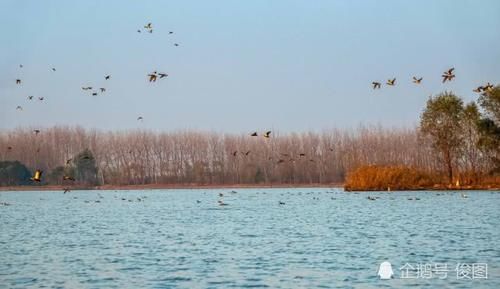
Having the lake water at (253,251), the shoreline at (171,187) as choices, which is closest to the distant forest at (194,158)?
the shoreline at (171,187)

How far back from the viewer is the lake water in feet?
59.0

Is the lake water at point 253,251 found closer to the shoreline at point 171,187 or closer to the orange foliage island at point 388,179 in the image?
the orange foliage island at point 388,179

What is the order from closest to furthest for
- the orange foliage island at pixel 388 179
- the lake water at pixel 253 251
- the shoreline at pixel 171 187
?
the lake water at pixel 253 251, the orange foliage island at pixel 388 179, the shoreline at pixel 171 187

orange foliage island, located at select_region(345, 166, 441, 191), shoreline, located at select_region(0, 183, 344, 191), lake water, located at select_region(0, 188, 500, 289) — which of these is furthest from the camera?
shoreline, located at select_region(0, 183, 344, 191)

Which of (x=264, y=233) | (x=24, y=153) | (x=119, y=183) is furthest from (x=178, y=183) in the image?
(x=264, y=233)

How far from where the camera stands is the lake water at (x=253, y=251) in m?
18.0

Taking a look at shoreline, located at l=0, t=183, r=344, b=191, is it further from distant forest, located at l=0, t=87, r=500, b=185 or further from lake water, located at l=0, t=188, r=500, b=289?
lake water, located at l=0, t=188, r=500, b=289

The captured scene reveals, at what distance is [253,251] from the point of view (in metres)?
23.8

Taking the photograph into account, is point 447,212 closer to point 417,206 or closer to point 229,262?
point 417,206

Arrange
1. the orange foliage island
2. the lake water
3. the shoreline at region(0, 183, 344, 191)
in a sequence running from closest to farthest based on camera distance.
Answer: the lake water < the orange foliage island < the shoreline at region(0, 183, 344, 191)

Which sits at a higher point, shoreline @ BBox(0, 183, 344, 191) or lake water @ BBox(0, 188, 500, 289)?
shoreline @ BBox(0, 183, 344, 191)

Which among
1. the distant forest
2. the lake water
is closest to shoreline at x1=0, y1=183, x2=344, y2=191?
the distant forest

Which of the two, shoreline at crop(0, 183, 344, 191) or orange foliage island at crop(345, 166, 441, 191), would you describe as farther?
shoreline at crop(0, 183, 344, 191)

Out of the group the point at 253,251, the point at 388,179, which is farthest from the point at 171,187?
the point at 253,251
